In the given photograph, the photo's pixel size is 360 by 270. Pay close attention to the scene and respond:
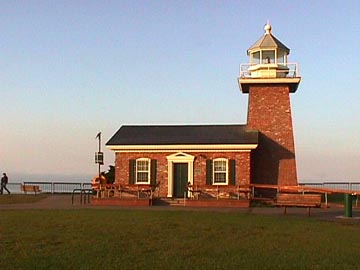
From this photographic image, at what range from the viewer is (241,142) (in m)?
29.8

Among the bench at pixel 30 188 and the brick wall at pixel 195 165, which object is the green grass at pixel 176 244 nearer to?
the brick wall at pixel 195 165

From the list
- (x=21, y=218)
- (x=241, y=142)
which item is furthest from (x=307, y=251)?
(x=241, y=142)

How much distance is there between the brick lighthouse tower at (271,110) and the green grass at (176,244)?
1457 cm

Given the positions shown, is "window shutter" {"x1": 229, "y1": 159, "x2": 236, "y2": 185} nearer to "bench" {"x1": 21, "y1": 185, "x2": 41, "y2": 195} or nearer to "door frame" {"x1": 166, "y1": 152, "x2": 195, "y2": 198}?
"door frame" {"x1": 166, "y1": 152, "x2": 195, "y2": 198}

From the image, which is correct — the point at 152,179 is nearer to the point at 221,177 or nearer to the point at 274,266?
the point at 221,177

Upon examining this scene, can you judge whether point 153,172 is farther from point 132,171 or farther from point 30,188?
point 30,188

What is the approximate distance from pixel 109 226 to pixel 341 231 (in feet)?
18.4

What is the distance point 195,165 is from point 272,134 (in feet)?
15.0

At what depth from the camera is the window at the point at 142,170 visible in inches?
1212

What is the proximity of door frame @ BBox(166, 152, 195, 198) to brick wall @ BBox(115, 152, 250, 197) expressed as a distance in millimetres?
162

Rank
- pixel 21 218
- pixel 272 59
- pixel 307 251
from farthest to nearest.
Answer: pixel 272 59
pixel 21 218
pixel 307 251

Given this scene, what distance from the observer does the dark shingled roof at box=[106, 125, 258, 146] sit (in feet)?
100

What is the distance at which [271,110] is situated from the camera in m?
32.2

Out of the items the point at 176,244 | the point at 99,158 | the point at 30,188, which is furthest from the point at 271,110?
the point at 176,244
